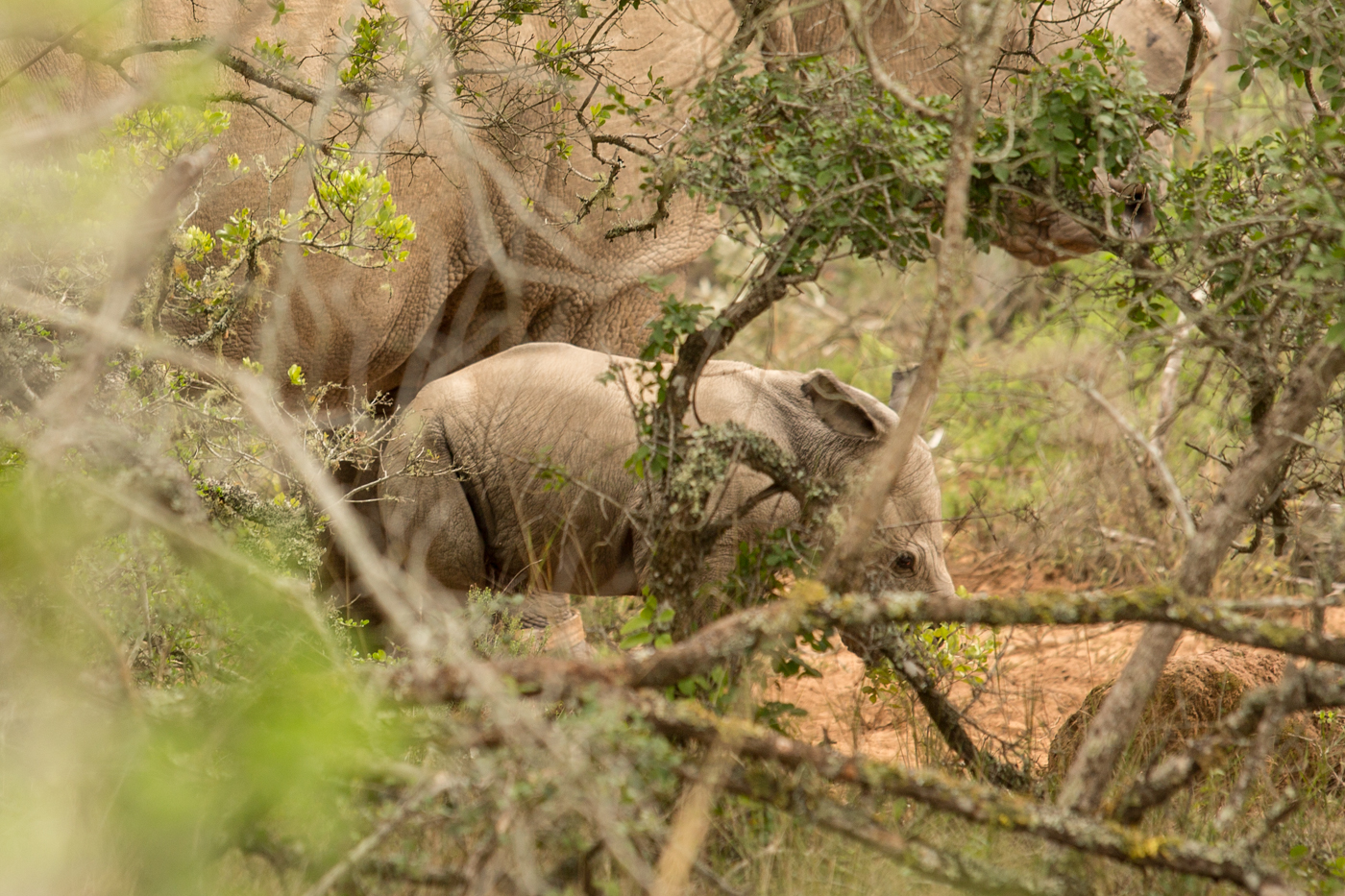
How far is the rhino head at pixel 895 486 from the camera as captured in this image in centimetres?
399

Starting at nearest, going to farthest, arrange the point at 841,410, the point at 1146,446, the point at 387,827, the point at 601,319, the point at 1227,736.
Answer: the point at 387,827 → the point at 1227,736 → the point at 1146,446 → the point at 841,410 → the point at 601,319

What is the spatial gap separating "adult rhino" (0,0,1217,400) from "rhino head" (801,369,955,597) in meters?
0.76

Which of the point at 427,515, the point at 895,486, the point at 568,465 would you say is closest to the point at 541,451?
the point at 568,465

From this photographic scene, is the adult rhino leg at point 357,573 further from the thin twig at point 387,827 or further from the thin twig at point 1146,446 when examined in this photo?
the thin twig at point 1146,446

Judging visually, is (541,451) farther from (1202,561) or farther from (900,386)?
(1202,561)

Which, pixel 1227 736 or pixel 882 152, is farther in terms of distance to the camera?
pixel 882 152

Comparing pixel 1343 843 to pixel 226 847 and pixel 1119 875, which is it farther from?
pixel 226 847

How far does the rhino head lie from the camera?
3.99 m

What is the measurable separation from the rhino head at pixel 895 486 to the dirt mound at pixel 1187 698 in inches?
25.0

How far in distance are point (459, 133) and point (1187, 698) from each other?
357cm

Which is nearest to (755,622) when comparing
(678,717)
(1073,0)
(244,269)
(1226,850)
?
(678,717)

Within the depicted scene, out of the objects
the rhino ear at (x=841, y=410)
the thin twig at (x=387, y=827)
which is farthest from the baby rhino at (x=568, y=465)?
the thin twig at (x=387, y=827)

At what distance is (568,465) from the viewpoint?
407cm

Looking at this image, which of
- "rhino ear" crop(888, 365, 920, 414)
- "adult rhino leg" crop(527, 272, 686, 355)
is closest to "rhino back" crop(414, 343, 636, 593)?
"rhino ear" crop(888, 365, 920, 414)
